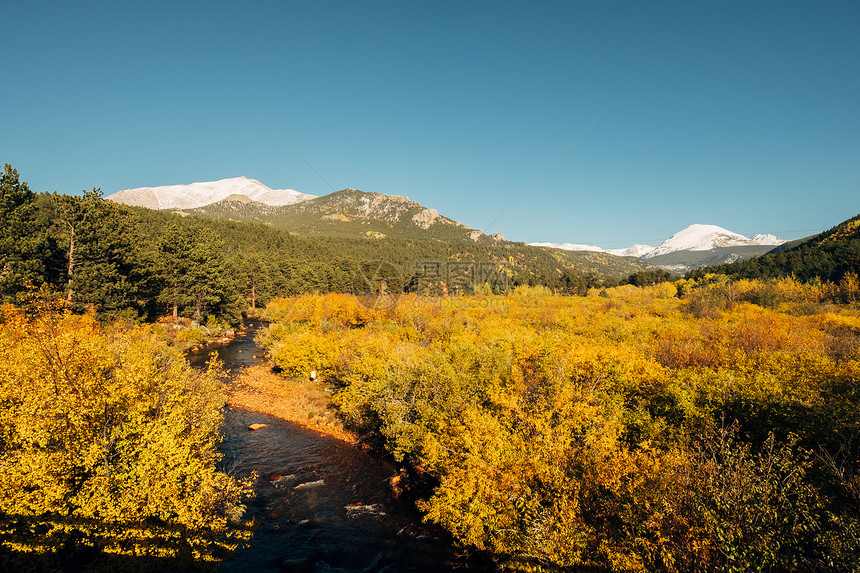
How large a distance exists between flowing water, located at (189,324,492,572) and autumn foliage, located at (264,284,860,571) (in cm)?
189

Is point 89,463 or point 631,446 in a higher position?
point 89,463

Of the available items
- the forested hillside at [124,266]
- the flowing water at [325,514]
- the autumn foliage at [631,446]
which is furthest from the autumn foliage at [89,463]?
the forested hillside at [124,266]

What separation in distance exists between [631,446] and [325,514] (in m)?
18.1

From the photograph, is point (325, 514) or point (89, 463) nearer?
point (89, 463)

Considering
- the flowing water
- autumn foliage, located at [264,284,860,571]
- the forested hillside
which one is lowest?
the flowing water

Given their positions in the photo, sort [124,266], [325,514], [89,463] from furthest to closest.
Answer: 1. [124,266]
2. [325,514]
3. [89,463]

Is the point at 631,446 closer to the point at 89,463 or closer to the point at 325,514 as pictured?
the point at 325,514

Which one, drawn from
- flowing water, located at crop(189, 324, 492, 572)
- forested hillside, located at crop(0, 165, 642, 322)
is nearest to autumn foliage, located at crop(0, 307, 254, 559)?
flowing water, located at crop(189, 324, 492, 572)

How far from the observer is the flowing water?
17.4 metres

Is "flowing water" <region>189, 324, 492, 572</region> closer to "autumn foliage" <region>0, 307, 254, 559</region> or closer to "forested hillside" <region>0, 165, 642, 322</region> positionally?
"autumn foliage" <region>0, 307, 254, 559</region>

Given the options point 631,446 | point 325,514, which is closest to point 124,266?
point 325,514

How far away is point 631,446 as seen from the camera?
797 inches

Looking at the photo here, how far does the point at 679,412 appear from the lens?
19.8 meters

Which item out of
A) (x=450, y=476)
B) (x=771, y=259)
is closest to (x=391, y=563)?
(x=450, y=476)
